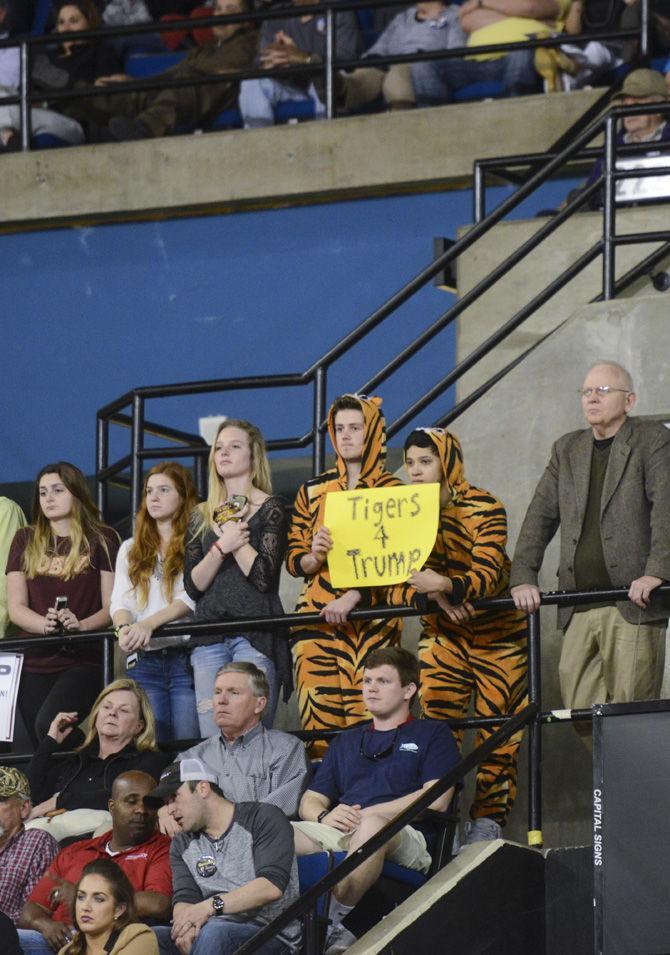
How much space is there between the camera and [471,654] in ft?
25.5

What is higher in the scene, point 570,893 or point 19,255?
point 19,255

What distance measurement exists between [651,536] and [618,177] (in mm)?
2251

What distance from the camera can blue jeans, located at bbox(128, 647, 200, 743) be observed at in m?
8.20

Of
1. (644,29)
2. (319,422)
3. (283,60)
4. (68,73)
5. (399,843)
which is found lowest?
(399,843)

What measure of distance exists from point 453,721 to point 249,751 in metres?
0.73

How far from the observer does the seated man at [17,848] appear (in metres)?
7.55

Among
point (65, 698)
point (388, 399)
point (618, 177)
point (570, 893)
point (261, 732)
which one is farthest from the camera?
point (388, 399)

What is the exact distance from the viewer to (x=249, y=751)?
24.6 feet

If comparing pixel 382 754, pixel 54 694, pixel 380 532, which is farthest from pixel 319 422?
pixel 382 754

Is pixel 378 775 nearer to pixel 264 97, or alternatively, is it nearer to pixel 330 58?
pixel 330 58

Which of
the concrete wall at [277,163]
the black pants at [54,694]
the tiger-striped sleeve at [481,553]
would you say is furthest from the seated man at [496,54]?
the black pants at [54,694]

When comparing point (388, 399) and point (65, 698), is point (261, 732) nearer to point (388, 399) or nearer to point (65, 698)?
point (65, 698)

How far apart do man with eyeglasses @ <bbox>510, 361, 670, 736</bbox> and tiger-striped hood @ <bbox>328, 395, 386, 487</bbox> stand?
0.60m

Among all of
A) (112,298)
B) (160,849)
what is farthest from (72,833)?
(112,298)
